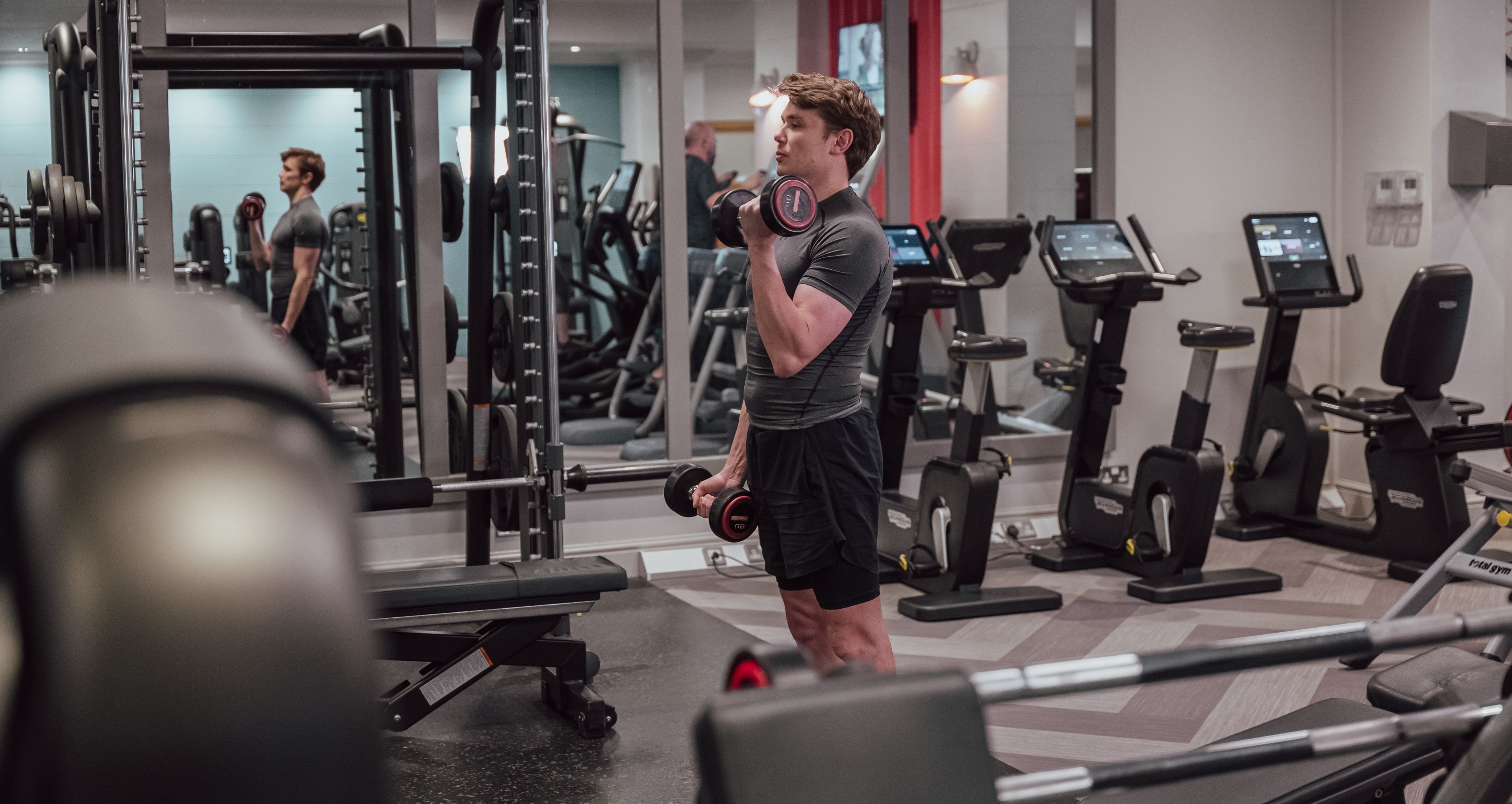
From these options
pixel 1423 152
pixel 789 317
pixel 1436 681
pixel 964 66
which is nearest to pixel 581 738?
pixel 789 317

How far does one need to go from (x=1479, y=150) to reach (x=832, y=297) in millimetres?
4592

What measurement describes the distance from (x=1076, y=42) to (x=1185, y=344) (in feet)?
5.80

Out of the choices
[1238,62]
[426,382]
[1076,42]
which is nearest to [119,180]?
[426,382]

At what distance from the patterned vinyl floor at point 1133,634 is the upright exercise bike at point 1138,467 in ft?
0.30

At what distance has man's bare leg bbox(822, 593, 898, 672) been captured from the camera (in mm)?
2402

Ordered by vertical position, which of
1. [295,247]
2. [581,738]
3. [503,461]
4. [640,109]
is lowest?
[581,738]

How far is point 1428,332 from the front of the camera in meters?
4.72

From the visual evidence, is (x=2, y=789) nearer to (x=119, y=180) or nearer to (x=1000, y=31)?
(x=119, y=180)

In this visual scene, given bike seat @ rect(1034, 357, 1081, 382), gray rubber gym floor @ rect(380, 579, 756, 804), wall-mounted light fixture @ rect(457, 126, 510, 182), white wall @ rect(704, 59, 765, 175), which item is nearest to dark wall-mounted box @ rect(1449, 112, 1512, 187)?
bike seat @ rect(1034, 357, 1081, 382)

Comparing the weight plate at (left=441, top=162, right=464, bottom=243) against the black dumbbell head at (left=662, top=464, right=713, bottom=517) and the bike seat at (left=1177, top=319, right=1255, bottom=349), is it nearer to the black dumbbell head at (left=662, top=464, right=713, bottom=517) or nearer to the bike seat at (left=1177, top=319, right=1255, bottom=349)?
the black dumbbell head at (left=662, top=464, right=713, bottom=517)

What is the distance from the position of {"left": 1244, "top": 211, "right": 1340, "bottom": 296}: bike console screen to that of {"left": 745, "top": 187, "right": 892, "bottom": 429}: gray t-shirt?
3619mm

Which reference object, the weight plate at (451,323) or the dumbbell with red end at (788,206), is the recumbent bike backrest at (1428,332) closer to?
the dumbbell with red end at (788,206)

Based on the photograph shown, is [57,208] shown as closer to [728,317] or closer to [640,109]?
[728,317]

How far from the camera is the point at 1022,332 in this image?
20.0 feet
